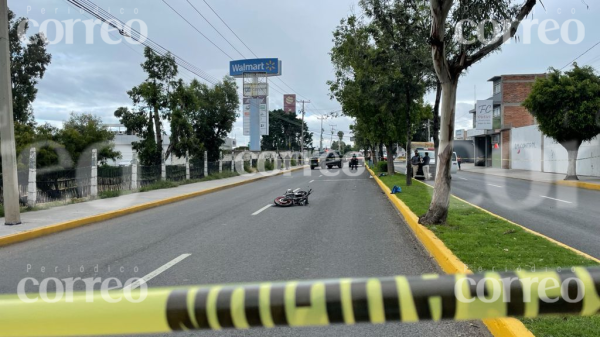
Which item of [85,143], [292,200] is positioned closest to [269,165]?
[85,143]

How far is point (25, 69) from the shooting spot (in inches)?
1352

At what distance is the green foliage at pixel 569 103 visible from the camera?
67.7ft

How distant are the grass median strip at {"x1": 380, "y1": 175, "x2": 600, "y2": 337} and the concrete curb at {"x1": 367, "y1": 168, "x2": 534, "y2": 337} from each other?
10cm

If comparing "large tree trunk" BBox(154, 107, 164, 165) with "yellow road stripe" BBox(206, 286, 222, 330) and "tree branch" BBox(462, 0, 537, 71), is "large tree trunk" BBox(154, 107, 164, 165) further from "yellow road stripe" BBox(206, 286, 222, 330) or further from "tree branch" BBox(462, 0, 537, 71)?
"yellow road stripe" BBox(206, 286, 222, 330)

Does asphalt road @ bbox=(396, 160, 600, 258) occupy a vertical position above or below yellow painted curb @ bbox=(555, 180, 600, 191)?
below

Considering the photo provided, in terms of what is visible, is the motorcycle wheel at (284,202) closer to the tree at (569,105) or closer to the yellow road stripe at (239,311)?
the yellow road stripe at (239,311)

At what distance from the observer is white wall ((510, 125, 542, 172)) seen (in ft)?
110

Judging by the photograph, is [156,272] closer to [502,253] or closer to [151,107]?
[502,253]

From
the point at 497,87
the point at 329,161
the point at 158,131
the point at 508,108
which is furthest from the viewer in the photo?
the point at 329,161

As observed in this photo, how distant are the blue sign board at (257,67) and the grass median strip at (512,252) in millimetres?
48488

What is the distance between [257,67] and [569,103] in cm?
4014

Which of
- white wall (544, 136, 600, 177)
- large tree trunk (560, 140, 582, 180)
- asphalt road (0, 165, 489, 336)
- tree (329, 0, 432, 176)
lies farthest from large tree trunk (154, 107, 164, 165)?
white wall (544, 136, 600, 177)

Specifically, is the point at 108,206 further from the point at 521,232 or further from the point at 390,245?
the point at 521,232

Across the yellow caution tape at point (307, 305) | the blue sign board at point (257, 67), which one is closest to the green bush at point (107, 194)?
the yellow caution tape at point (307, 305)
